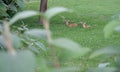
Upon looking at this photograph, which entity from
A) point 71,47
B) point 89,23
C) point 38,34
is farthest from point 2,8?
point 89,23

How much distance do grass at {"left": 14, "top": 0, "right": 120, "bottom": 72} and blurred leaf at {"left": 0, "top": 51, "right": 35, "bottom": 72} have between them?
4.41 m

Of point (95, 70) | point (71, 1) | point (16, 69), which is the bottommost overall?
point (71, 1)

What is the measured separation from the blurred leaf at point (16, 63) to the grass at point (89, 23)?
4.41 m

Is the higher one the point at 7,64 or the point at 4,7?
the point at 7,64

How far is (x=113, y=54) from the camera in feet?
2.43

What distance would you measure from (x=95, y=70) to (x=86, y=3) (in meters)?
14.8

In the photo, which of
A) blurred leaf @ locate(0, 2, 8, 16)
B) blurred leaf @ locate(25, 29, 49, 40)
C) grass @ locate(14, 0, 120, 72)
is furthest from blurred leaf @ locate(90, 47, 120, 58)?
grass @ locate(14, 0, 120, 72)

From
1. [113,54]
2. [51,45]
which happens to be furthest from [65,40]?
[113,54]

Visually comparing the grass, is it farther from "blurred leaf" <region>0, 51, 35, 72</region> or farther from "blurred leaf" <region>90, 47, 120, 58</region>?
"blurred leaf" <region>0, 51, 35, 72</region>

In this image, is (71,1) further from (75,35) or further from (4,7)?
(4,7)

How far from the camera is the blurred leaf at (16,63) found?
538mm

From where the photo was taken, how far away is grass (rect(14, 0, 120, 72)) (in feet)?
24.2

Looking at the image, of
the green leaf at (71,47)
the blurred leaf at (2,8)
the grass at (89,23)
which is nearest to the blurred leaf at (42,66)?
the green leaf at (71,47)

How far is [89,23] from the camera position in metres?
10.5
